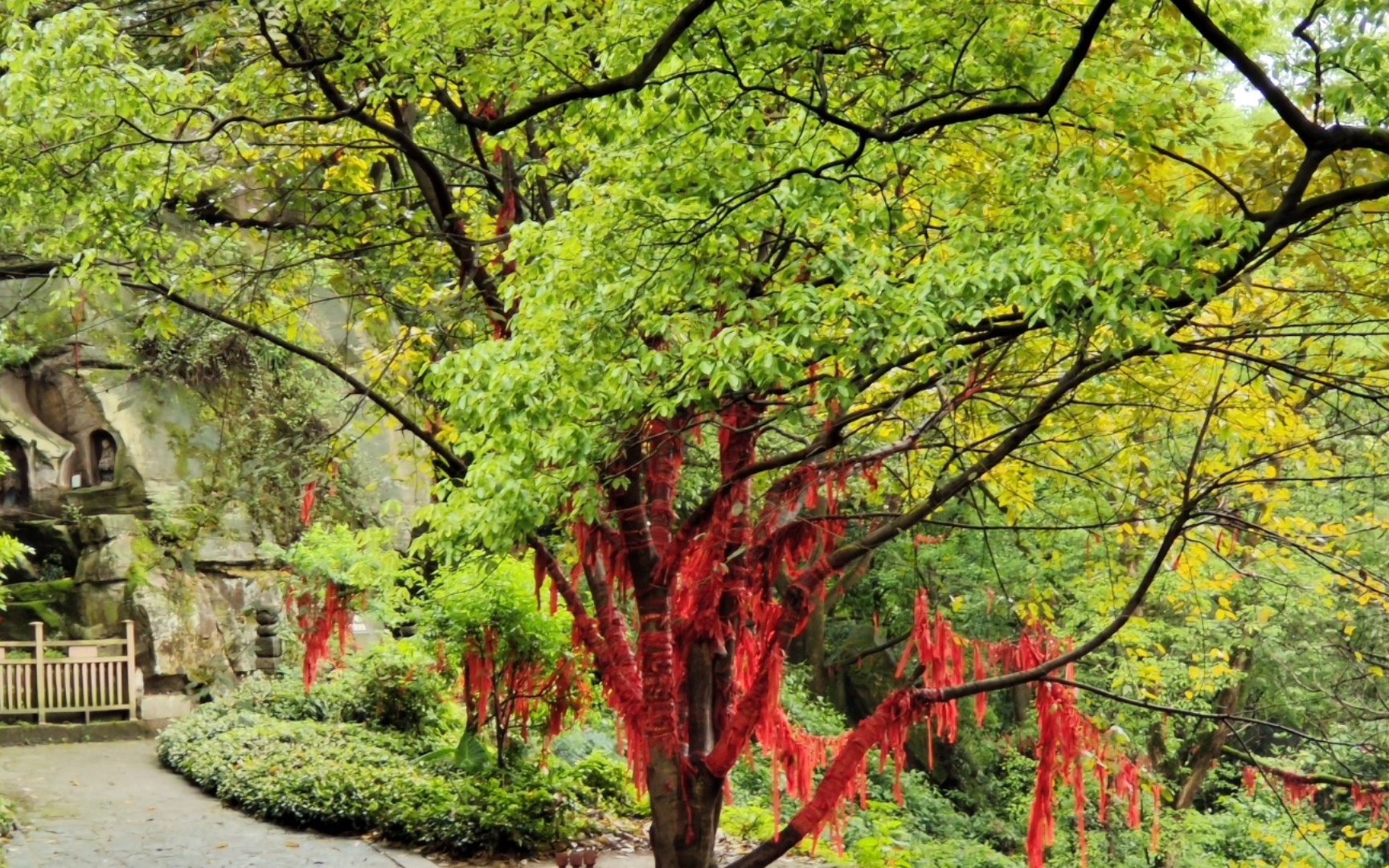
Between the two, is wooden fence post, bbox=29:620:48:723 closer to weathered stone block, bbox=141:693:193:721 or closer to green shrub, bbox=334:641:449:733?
weathered stone block, bbox=141:693:193:721

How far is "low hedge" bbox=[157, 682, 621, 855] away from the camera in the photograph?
11773 millimetres

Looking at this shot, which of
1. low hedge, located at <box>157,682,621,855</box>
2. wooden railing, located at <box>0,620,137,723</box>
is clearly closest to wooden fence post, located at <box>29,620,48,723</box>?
wooden railing, located at <box>0,620,137,723</box>

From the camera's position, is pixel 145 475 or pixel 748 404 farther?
pixel 145 475

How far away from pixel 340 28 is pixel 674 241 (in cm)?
346

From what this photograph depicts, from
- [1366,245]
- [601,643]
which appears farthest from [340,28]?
[1366,245]

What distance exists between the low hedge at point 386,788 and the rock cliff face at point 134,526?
4.98m

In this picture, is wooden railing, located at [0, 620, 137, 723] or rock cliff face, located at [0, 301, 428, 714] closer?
wooden railing, located at [0, 620, 137, 723]

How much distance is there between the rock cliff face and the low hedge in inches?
196

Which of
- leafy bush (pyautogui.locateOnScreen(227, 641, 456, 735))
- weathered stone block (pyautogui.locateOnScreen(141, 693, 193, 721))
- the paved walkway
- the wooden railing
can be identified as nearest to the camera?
the paved walkway

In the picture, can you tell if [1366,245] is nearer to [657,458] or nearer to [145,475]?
[657,458]

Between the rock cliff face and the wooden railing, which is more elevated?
the rock cliff face

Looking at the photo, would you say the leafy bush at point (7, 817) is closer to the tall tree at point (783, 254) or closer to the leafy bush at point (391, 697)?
the leafy bush at point (391, 697)

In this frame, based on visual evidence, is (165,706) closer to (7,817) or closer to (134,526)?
(134,526)

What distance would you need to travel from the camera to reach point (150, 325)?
32.7 feet
